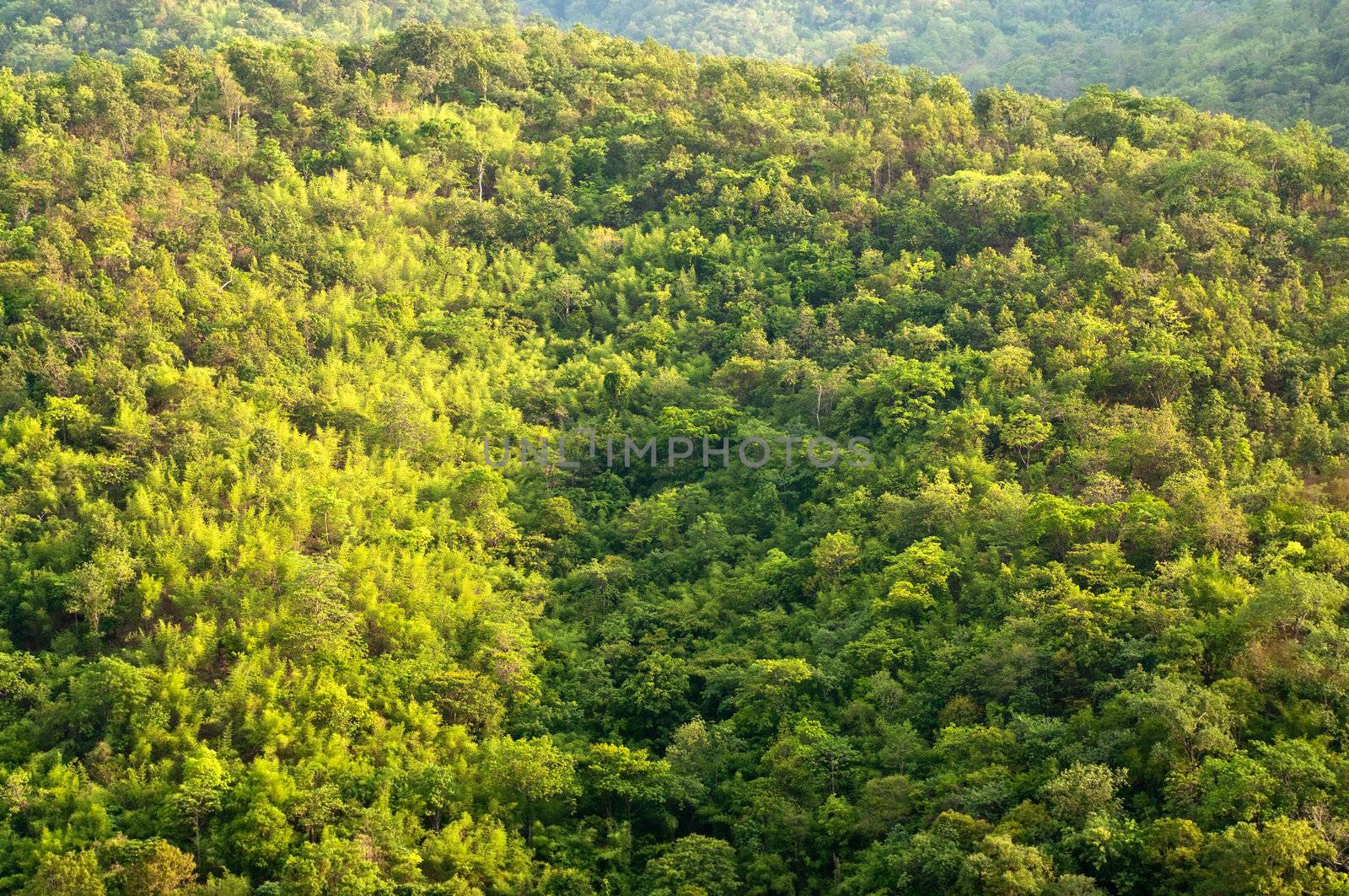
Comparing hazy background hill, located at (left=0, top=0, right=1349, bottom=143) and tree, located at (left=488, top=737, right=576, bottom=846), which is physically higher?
hazy background hill, located at (left=0, top=0, right=1349, bottom=143)

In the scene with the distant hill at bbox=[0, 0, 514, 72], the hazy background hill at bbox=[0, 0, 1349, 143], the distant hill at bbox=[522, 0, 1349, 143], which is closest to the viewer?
the distant hill at bbox=[522, 0, 1349, 143]

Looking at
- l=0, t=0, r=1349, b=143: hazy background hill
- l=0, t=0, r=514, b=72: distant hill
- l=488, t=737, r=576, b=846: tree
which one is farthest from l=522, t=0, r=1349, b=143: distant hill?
l=488, t=737, r=576, b=846: tree

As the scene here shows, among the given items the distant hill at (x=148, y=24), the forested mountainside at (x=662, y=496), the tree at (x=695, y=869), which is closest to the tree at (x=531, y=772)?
the forested mountainside at (x=662, y=496)

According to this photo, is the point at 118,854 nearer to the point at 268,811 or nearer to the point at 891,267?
the point at 268,811

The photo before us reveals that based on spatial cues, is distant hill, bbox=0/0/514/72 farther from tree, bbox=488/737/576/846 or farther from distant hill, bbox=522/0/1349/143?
tree, bbox=488/737/576/846

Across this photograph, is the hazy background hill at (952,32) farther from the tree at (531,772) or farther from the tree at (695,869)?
the tree at (531,772)

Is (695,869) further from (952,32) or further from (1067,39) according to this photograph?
(952,32)
